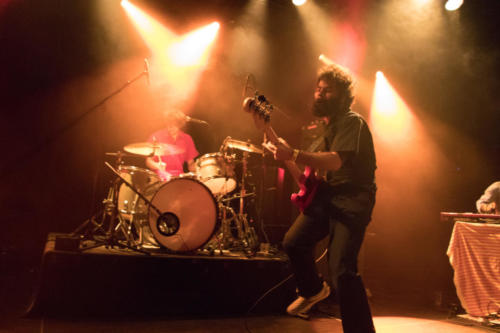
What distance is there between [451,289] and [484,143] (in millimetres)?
4207

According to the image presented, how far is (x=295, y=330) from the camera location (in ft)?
10.6

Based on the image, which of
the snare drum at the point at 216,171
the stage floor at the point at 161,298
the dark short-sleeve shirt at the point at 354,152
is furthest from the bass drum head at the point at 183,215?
the dark short-sleeve shirt at the point at 354,152

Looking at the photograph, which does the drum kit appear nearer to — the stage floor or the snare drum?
the snare drum

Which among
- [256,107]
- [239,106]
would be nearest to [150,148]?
[256,107]

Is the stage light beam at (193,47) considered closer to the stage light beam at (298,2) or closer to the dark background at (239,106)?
the dark background at (239,106)

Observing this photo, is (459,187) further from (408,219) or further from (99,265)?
(99,265)

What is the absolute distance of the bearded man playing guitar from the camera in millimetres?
2184

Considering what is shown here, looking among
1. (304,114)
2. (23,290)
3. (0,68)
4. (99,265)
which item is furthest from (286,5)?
(23,290)

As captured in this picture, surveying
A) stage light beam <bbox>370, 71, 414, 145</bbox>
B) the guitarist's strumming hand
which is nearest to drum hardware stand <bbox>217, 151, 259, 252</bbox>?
the guitarist's strumming hand

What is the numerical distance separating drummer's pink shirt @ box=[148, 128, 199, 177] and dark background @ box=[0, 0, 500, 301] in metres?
0.70

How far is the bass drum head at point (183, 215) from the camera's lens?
3.98m

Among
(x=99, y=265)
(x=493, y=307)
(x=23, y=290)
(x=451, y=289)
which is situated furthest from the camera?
(x=451, y=289)

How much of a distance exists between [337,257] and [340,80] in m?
1.29

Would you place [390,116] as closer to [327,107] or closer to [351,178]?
[327,107]
